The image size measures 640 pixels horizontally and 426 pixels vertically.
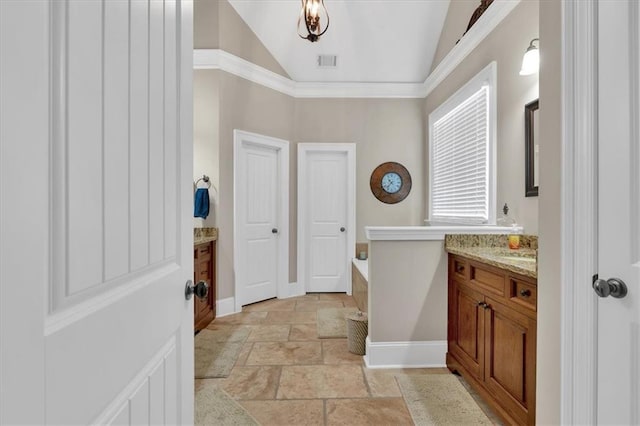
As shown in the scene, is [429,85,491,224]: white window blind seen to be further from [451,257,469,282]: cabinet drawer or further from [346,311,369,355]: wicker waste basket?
[346,311,369,355]: wicker waste basket

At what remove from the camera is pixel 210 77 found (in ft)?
12.2

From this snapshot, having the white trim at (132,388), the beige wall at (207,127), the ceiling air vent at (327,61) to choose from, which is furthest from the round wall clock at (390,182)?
the white trim at (132,388)

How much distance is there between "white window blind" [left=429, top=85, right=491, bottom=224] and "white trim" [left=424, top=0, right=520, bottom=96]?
0.49 meters

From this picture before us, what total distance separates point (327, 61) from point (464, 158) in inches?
88.8

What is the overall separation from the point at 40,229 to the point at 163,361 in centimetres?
53

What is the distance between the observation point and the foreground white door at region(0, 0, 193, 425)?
16.3 inches

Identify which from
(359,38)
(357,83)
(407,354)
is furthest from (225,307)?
(359,38)

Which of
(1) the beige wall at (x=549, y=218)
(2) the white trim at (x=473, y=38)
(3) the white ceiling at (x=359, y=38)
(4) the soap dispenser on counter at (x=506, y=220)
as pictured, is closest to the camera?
(1) the beige wall at (x=549, y=218)

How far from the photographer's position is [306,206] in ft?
15.5

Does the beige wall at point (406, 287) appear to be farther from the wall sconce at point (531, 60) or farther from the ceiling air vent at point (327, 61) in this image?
the ceiling air vent at point (327, 61)

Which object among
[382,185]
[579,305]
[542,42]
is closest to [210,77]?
[382,185]

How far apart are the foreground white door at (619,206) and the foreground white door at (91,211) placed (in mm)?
1272

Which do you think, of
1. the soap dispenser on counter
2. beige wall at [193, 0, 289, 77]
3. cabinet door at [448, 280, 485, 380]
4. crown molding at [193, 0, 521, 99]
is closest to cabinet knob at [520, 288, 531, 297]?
cabinet door at [448, 280, 485, 380]

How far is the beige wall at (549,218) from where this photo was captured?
1201mm
